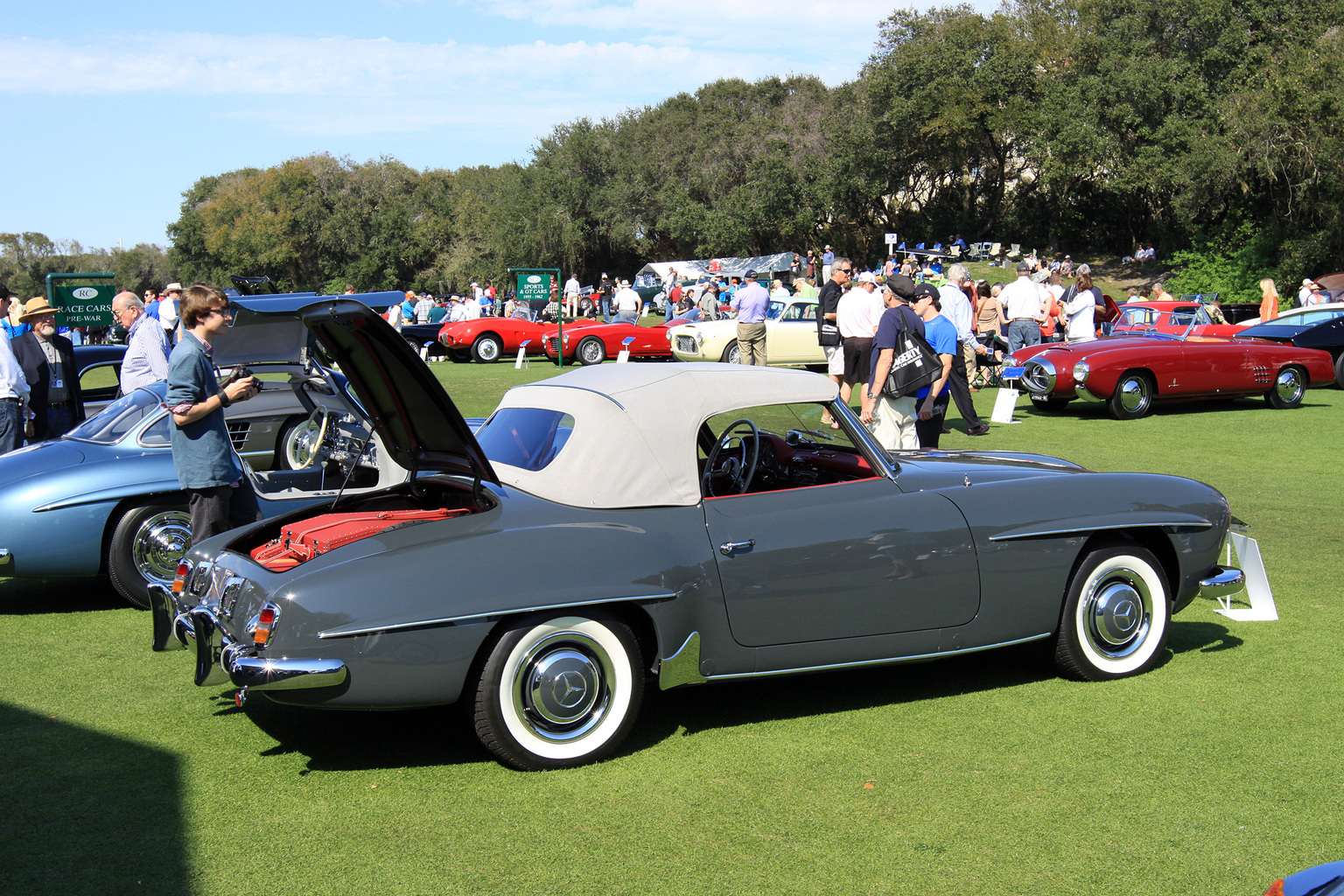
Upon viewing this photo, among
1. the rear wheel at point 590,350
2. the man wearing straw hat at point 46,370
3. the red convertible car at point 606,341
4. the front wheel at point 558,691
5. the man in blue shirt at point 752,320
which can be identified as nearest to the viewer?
the front wheel at point 558,691

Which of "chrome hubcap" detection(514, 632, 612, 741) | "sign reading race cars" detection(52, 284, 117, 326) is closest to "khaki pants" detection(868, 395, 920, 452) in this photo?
"chrome hubcap" detection(514, 632, 612, 741)

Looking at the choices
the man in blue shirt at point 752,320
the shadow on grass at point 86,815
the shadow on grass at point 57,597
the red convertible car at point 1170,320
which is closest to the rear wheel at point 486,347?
the man in blue shirt at point 752,320

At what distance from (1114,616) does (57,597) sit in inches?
244

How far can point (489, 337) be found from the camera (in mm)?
23547

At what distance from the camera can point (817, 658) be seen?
4.05m

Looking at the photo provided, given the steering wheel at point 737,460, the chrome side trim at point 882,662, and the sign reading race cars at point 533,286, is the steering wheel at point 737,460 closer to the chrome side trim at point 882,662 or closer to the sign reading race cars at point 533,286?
the chrome side trim at point 882,662

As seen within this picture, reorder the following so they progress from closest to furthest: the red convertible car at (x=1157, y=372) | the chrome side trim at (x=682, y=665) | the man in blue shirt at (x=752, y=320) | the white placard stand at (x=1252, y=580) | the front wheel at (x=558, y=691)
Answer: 1. the front wheel at (x=558, y=691)
2. the chrome side trim at (x=682, y=665)
3. the white placard stand at (x=1252, y=580)
4. the red convertible car at (x=1157, y=372)
5. the man in blue shirt at (x=752, y=320)

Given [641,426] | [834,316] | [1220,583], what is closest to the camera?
[641,426]

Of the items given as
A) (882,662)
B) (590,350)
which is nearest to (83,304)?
(590,350)

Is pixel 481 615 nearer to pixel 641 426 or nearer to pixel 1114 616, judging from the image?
pixel 641 426

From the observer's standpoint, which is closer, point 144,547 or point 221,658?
point 221,658

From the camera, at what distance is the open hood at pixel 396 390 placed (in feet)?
12.9

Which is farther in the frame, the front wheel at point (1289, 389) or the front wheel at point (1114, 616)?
the front wheel at point (1289, 389)

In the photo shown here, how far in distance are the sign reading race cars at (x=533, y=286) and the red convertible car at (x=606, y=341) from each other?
7.46ft
